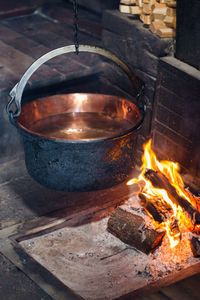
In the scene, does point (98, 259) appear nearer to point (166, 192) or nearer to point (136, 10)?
point (166, 192)

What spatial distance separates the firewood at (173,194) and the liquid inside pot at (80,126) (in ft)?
1.48

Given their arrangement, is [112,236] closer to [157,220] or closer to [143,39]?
[157,220]

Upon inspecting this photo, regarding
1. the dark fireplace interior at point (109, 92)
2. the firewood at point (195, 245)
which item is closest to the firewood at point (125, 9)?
the dark fireplace interior at point (109, 92)

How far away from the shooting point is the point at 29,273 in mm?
2975

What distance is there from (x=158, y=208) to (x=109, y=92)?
160cm

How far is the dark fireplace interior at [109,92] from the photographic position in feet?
9.79

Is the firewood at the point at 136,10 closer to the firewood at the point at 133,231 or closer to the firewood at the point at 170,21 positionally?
the firewood at the point at 170,21

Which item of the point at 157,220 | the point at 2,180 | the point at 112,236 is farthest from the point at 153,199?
the point at 2,180

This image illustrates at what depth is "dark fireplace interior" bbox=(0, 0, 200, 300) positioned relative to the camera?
298 cm

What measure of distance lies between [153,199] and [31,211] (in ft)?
3.10

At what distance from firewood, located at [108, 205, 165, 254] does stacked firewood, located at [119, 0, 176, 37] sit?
146 centimetres

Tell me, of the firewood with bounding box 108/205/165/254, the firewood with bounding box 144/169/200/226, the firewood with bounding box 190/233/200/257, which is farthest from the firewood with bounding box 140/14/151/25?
the firewood with bounding box 190/233/200/257

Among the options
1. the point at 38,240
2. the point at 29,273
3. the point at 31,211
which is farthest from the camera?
the point at 31,211

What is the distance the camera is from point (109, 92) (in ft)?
15.2
